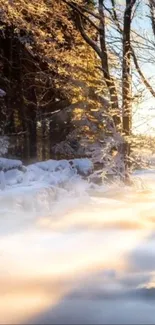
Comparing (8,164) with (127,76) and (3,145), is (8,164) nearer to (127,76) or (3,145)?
(3,145)

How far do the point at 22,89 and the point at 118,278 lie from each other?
12.3 meters

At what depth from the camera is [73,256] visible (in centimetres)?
588

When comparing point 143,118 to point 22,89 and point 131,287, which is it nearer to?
point 22,89

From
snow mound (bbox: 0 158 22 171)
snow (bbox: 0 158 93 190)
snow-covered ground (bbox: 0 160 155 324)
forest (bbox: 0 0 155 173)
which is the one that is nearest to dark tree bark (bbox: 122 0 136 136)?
forest (bbox: 0 0 155 173)

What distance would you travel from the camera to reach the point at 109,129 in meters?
11.8

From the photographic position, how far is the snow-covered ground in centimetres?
Answer: 398

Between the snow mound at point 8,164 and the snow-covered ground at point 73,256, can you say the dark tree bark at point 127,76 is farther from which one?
the snow mound at point 8,164

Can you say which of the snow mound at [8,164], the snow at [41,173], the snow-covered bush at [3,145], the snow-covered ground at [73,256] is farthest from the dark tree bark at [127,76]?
the snow-covered bush at [3,145]

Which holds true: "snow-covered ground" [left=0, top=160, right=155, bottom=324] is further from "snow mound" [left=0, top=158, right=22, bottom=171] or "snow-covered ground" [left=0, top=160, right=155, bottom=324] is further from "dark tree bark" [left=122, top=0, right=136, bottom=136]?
"dark tree bark" [left=122, top=0, right=136, bottom=136]

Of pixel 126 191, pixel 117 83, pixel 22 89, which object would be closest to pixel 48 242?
pixel 126 191

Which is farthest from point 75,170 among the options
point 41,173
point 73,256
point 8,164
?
point 73,256

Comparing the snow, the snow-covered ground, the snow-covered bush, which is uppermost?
the snow-covered bush

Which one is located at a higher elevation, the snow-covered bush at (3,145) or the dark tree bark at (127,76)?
the dark tree bark at (127,76)

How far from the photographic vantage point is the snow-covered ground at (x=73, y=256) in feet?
13.1
